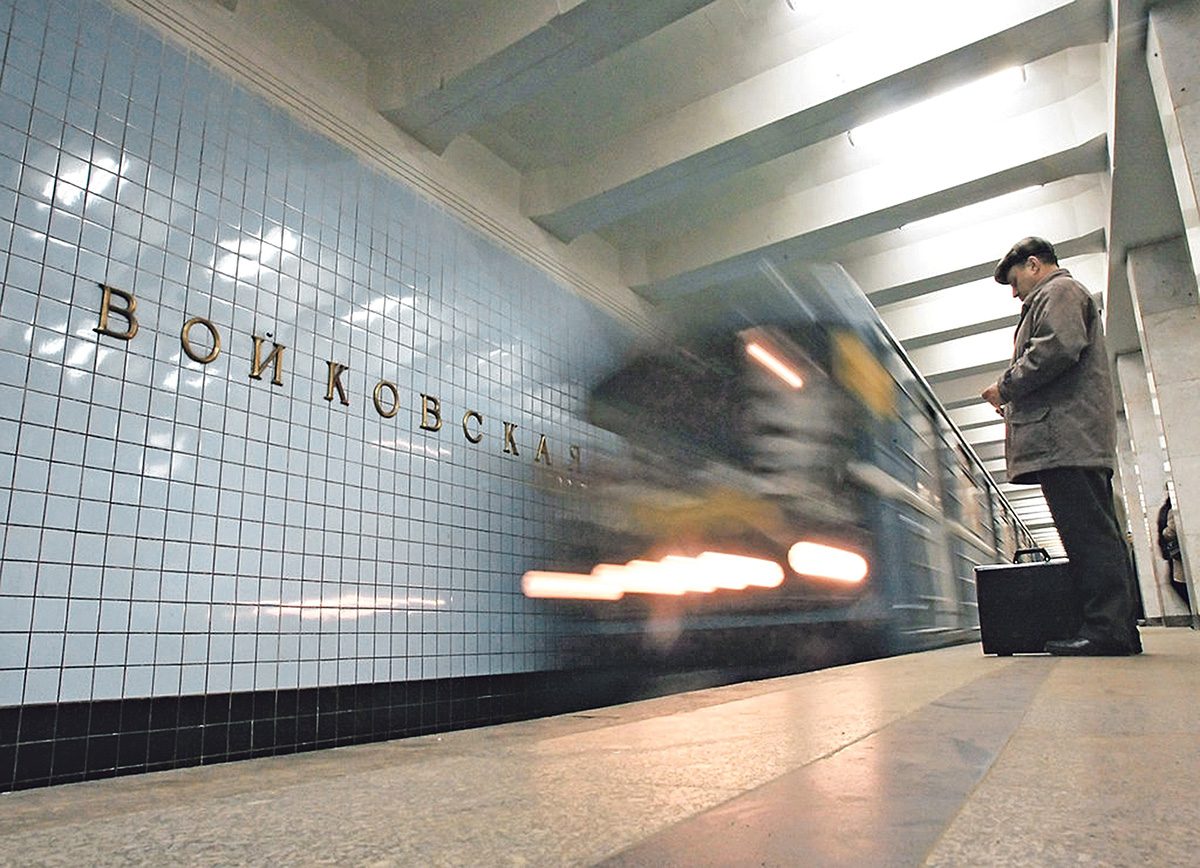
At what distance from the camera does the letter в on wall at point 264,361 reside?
2754 mm

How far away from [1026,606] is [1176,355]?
401 centimetres

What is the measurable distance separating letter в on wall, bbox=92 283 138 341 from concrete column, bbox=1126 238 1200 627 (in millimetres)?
6989

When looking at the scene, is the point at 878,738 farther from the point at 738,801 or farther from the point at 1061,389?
the point at 1061,389

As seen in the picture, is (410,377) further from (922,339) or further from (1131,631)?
(922,339)

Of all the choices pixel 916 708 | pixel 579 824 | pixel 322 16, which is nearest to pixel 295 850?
pixel 579 824

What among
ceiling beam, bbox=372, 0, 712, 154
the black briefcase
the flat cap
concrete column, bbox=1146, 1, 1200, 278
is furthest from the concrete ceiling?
the black briefcase

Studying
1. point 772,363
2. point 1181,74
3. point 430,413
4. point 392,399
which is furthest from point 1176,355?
point 392,399

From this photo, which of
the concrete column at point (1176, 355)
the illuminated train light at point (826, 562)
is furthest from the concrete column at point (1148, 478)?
the illuminated train light at point (826, 562)

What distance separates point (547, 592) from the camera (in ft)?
13.3

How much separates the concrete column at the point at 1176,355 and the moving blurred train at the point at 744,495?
2177mm

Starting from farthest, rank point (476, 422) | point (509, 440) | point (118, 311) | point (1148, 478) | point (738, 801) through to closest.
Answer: point (1148, 478) < point (509, 440) < point (476, 422) < point (118, 311) < point (738, 801)

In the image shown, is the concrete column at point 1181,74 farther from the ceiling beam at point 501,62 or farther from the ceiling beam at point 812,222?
the ceiling beam at point 501,62

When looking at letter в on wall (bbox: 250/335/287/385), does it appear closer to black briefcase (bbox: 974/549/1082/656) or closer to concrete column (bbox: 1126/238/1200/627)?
black briefcase (bbox: 974/549/1082/656)

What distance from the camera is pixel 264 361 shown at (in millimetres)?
2803
